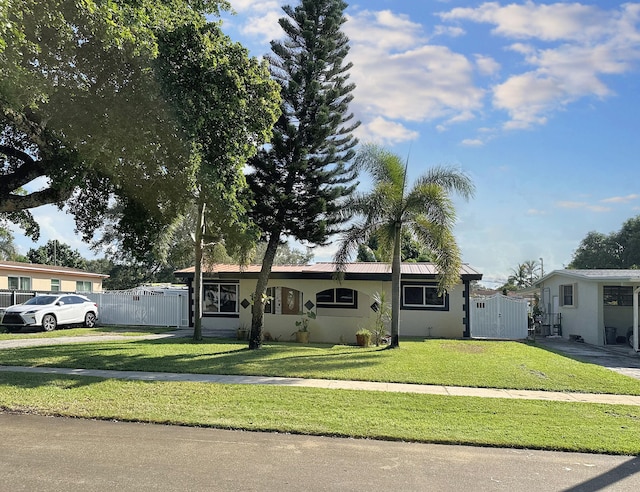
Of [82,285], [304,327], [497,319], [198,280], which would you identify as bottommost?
[304,327]

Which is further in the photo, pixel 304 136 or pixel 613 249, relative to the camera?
pixel 613 249

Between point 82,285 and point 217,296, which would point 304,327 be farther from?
point 82,285

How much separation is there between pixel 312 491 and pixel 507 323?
1853 cm

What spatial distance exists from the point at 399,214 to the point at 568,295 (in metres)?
11.4

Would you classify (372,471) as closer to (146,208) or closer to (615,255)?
(146,208)

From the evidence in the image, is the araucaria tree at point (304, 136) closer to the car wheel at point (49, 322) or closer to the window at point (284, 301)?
the window at point (284, 301)

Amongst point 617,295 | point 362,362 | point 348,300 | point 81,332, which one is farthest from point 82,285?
point 617,295

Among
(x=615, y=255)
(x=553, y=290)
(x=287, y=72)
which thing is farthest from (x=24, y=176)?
(x=615, y=255)

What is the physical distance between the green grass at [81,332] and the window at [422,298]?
33.9ft

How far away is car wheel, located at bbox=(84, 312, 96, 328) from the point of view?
2417cm

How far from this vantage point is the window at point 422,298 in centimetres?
2139

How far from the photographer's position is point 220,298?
77.2 feet

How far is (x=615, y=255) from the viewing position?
57.7m

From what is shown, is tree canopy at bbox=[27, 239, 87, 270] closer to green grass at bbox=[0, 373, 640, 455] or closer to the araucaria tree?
the araucaria tree
